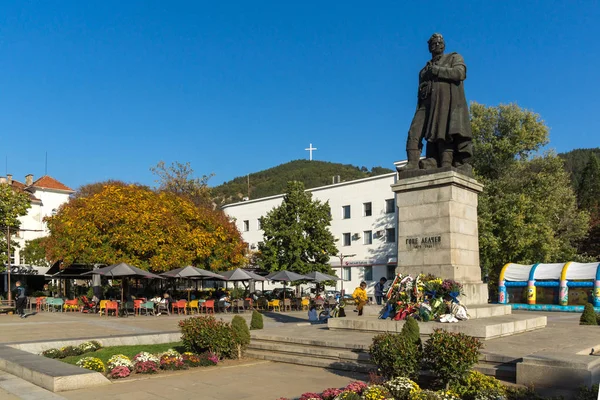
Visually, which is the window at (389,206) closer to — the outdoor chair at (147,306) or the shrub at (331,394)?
the outdoor chair at (147,306)

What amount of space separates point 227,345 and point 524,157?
34867 mm

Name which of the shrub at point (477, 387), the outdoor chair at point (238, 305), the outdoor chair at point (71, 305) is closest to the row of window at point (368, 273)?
the outdoor chair at point (238, 305)

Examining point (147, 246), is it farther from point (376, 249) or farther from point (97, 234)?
point (376, 249)

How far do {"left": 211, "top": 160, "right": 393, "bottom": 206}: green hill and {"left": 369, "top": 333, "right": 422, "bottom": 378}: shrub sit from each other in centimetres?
8195

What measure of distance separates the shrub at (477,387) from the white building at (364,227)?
39.8 meters

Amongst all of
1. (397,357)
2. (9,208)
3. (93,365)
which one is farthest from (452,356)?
(9,208)

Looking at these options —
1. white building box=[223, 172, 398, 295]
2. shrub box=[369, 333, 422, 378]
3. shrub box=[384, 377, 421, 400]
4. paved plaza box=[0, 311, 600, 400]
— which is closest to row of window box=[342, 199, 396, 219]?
white building box=[223, 172, 398, 295]

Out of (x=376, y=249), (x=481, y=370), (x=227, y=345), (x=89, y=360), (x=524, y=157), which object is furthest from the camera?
(x=376, y=249)

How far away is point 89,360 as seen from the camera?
35.5 feet

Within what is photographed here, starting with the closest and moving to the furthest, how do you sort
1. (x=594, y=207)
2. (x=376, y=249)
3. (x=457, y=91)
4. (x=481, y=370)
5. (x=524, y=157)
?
(x=481, y=370), (x=457, y=91), (x=524, y=157), (x=376, y=249), (x=594, y=207)

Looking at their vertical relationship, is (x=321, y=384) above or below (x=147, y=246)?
below

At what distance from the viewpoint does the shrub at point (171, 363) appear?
11.1 metres

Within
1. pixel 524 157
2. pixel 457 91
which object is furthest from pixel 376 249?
pixel 457 91

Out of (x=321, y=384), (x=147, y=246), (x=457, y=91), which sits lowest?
(x=321, y=384)
